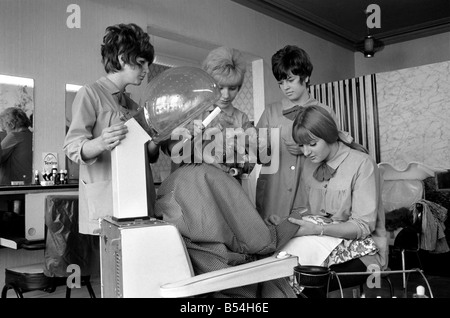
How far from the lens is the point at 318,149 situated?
6.32 ft

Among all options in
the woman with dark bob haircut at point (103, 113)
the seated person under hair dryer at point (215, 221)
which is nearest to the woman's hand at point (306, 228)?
the seated person under hair dryer at point (215, 221)

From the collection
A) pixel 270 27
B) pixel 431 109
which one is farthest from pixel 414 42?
pixel 270 27

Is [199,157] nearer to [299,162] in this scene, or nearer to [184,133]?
[184,133]

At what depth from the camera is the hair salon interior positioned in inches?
101

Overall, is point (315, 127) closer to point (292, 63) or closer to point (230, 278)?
point (292, 63)

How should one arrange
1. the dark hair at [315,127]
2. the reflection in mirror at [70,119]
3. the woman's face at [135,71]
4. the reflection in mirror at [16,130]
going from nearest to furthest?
the woman's face at [135,71]
the dark hair at [315,127]
the reflection in mirror at [16,130]
the reflection in mirror at [70,119]

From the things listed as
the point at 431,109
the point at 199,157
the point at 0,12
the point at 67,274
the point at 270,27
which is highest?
the point at 270,27

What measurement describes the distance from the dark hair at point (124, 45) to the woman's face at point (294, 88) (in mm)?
1013

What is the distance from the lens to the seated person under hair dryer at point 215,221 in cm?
125

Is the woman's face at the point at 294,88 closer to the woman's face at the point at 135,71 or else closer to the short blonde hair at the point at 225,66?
the short blonde hair at the point at 225,66

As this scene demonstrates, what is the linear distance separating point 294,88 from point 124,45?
1.15 m

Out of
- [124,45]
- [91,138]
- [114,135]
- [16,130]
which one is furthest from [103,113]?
[16,130]
